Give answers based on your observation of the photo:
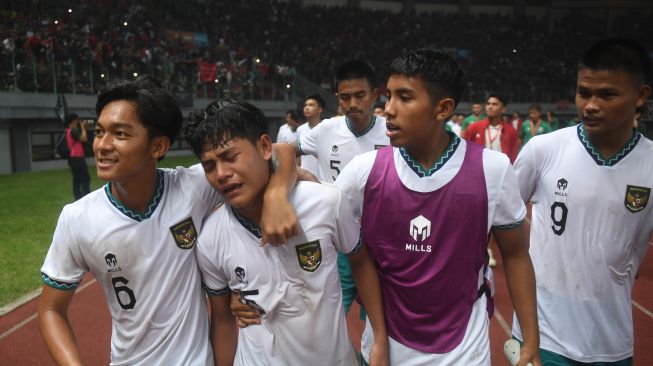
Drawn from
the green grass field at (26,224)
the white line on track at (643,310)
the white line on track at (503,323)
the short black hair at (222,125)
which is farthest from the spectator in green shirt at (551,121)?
the short black hair at (222,125)

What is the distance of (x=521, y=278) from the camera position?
6.75ft

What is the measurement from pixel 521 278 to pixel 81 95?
58.8ft

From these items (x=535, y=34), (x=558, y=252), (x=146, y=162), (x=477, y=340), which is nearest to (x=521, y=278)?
(x=477, y=340)

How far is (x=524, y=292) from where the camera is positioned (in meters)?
2.06

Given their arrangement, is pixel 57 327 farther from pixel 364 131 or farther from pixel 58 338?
pixel 364 131

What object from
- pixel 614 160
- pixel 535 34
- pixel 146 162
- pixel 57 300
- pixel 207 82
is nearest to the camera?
pixel 57 300

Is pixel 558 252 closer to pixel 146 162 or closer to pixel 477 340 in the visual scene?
pixel 477 340

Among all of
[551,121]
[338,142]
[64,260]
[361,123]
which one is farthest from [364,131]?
[551,121]

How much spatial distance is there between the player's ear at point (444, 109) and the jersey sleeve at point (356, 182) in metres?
0.32

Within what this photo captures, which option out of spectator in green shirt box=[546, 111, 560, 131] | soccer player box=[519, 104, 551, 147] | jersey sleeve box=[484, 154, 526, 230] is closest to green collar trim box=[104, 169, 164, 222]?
jersey sleeve box=[484, 154, 526, 230]

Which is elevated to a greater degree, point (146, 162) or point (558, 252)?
point (146, 162)

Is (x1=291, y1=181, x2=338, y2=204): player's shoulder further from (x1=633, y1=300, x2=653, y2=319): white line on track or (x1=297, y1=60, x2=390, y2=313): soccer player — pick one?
(x1=633, y1=300, x2=653, y2=319): white line on track

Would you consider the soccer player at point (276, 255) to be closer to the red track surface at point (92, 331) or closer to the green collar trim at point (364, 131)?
the green collar trim at point (364, 131)

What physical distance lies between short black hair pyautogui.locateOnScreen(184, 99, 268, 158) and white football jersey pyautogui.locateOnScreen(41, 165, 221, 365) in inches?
14.8
